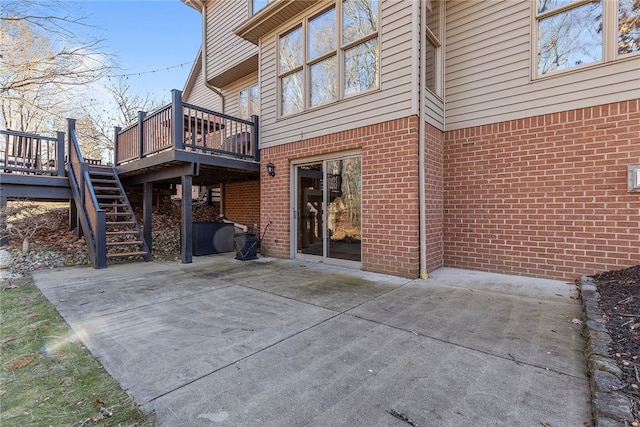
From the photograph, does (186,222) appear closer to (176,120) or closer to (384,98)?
(176,120)

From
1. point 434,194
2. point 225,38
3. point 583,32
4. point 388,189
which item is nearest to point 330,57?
point 388,189

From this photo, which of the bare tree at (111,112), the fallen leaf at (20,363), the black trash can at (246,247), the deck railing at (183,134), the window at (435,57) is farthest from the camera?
the bare tree at (111,112)

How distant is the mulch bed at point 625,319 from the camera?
1705mm

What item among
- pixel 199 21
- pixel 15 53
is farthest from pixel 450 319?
pixel 199 21

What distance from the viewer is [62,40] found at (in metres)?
6.29

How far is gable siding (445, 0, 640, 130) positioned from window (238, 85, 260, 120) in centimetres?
540

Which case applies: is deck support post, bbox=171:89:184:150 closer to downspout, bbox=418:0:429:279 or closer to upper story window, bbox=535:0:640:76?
downspout, bbox=418:0:429:279

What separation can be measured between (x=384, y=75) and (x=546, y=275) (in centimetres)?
398

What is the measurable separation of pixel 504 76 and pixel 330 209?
11.8 ft

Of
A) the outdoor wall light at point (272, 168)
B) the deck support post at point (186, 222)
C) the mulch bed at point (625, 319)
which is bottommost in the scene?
the mulch bed at point (625, 319)

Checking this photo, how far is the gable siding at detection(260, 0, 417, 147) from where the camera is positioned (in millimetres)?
4617

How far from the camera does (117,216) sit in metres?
7.14

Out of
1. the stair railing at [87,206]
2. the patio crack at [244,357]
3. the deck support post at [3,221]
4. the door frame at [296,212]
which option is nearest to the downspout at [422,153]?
the door frame at [296,212]

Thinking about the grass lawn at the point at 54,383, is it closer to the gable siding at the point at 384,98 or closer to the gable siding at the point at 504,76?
the gable siding at the point at 384,98
